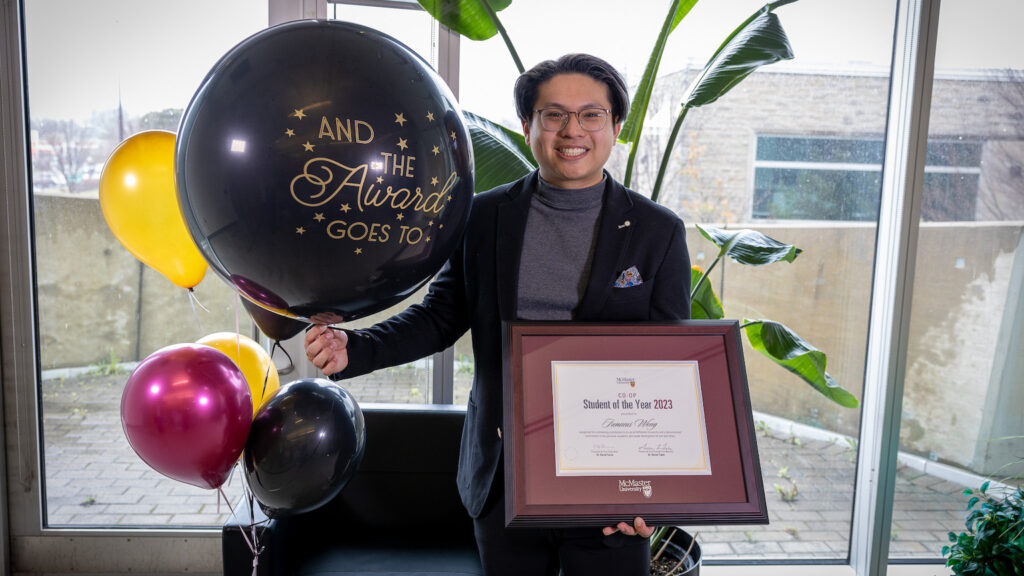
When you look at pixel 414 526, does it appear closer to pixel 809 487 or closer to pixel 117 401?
pixel 117 401

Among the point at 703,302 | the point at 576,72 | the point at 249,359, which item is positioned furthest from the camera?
the point at 703,302

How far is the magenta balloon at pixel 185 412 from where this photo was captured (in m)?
1.21

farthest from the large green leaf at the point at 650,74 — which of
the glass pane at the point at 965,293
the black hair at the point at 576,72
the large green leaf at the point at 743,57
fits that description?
the glass pane at the point at 965,293

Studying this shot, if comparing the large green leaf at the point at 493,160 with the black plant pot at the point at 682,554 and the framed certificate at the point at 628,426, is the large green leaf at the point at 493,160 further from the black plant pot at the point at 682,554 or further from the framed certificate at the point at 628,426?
the black plant pot at the point at 682,554

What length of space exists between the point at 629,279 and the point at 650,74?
2.62 ft

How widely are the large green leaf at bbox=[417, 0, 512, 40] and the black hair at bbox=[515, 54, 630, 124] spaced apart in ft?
2.00

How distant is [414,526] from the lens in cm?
206

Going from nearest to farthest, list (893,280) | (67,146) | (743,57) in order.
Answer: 1. (743,57)
2. (67,146)
3. (893,280)

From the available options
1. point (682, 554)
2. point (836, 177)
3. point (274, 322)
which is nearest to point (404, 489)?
point (682, 554)

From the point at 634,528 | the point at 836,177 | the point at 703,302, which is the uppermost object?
the point at 836,177

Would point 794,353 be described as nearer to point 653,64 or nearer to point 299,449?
point 653,64

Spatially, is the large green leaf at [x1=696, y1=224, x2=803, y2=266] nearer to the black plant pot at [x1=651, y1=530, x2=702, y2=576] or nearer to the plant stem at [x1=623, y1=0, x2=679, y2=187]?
the plant stem at [x1=623, y1=0, x2=679, y2=187]

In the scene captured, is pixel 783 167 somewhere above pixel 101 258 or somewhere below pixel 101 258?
above

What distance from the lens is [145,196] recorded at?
1.29 m
